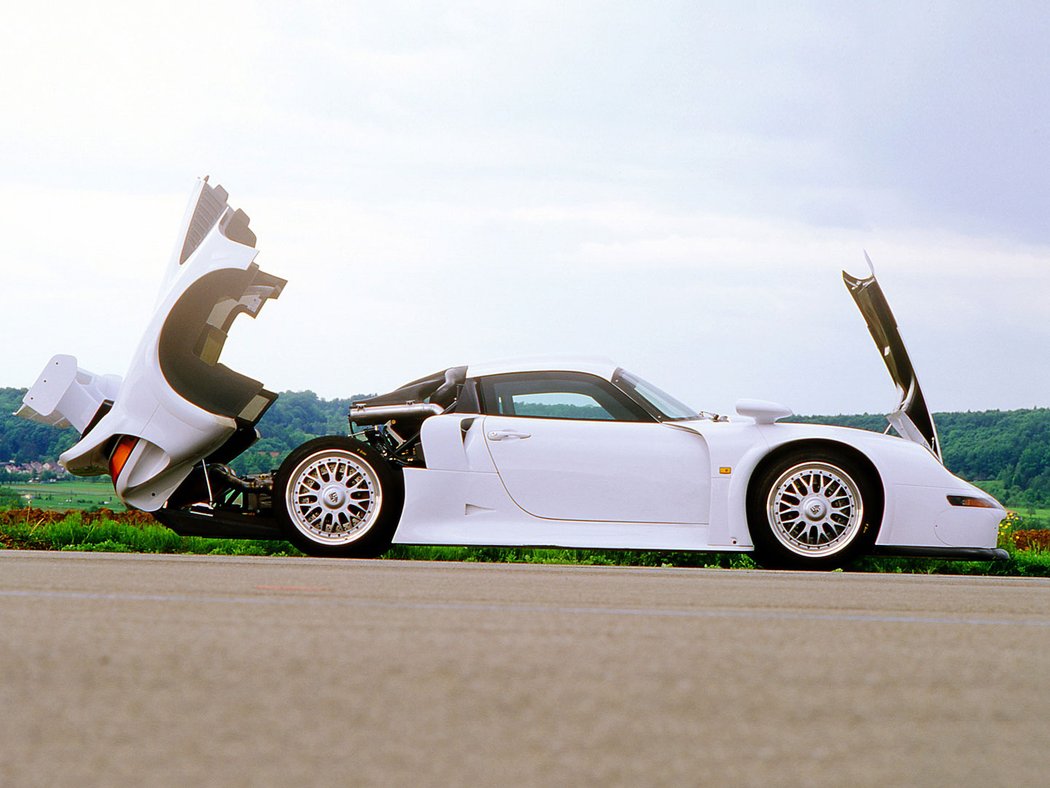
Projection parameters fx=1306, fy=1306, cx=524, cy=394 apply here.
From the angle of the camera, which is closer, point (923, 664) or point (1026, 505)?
point (923, 664)

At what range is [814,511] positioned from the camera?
862 cm

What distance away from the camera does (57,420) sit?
9.87m

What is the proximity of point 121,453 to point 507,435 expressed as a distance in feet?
9.45

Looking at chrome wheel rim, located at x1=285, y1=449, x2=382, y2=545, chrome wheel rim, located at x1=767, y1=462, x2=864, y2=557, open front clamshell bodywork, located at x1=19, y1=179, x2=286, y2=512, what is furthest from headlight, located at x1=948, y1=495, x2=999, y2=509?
open front clamshell bodywork, located at x1=19, y1=179, x2=286, y2=512

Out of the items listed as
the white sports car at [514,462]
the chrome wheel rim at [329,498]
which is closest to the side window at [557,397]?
the white sports car at [514,462]

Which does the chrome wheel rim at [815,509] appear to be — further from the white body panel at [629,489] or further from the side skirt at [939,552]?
the side skirt at [939,552]

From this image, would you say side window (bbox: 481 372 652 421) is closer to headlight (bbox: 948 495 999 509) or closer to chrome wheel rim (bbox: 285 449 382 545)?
chrome wheel rim (bbox: 285 449 382 545)

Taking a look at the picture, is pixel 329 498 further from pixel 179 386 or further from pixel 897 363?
pixel 897 363

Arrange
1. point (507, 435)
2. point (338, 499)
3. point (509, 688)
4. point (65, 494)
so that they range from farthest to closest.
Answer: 1. point (65, 494)
2. point (338, 499)
3. point (507, 435)
4. point (509, 688)

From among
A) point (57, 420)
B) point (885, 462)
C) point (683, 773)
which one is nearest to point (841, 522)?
point (885, 462)

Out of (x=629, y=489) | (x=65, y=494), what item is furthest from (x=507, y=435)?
(x=65, y=494)

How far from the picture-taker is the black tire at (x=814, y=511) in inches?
337

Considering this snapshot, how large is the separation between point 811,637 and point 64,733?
2518 millimetres

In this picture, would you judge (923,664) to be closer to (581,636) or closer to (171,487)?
(581,636)
